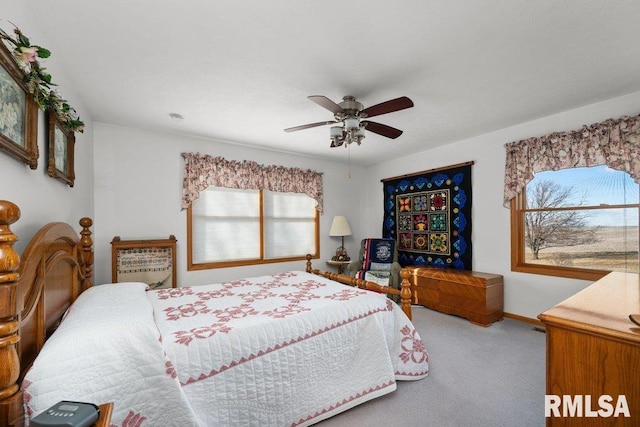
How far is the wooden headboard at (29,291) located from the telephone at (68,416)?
11.4 inches

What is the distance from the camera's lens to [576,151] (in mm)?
2922

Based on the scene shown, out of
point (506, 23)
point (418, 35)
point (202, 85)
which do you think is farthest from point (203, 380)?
point (506, 23)

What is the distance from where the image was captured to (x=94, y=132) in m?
3.12

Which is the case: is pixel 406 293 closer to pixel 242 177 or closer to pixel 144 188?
pixel 242 177

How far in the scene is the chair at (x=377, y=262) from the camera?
14.0 ft

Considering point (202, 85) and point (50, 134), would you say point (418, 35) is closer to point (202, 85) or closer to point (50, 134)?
point (202, 85)

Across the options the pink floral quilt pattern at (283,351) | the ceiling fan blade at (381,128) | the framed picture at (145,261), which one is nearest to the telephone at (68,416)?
the pink floral quilt pattern at (283,351)

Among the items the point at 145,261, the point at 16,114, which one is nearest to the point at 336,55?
the point at 16,114

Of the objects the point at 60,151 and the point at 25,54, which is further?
the point at 60,151

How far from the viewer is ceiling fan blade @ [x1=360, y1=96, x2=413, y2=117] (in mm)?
1946

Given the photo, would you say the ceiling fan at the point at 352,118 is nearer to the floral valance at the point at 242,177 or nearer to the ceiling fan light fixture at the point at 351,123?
the ceiling fan light fixture at the point at 351,123

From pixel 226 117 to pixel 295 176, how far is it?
5.66 ft

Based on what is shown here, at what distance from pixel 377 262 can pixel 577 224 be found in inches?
98.4

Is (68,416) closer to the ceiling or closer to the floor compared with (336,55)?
closer to the floor
